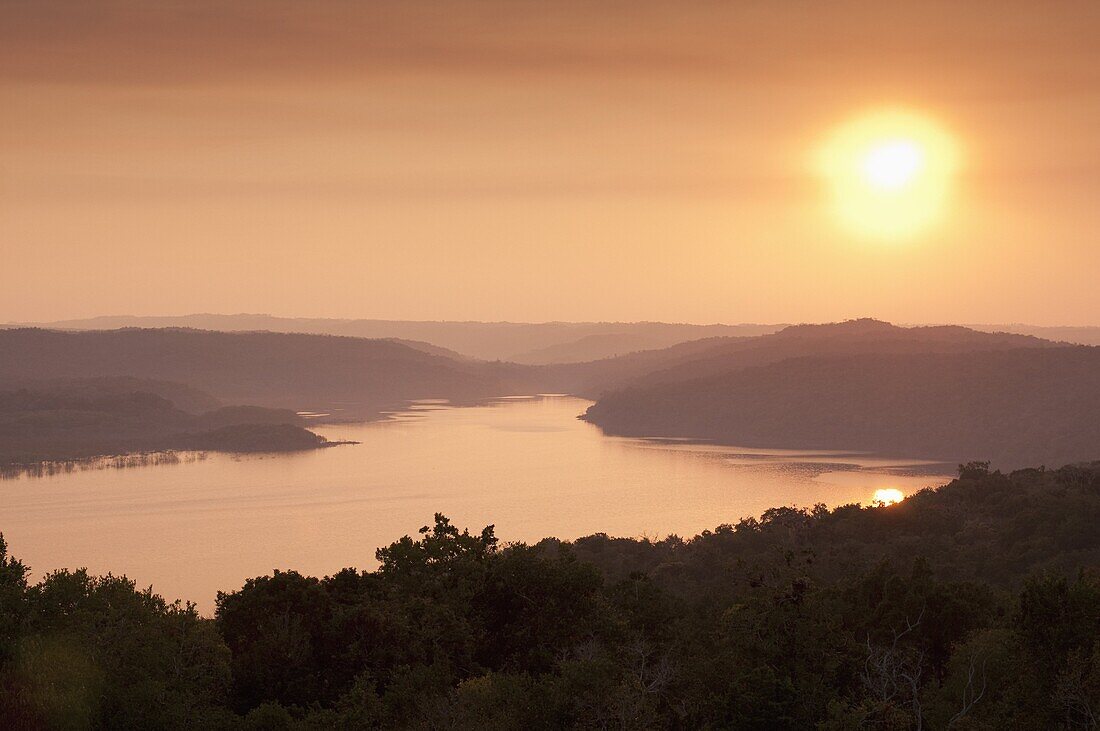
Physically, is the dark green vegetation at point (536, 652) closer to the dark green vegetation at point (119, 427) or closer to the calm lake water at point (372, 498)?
the calm lake water at point (372, 498)

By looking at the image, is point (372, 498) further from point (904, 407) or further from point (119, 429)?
point (904, 407)

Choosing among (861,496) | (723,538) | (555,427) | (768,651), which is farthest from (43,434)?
(768,651)

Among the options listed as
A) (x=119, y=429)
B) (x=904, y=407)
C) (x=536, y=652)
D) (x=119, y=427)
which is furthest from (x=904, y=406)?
(x=536, y=652)

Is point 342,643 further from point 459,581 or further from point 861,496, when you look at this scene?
point 861,496

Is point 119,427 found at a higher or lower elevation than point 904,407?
lower

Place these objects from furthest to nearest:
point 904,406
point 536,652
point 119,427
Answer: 1. point 904,406
2. point 119,427
3. point 536,652

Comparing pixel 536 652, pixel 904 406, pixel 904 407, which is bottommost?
pixel 536 652

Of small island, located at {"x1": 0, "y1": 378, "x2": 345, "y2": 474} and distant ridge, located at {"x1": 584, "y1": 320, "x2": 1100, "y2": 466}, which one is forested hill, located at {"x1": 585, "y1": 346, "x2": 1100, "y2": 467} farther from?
small island, located at {"x1": 0, "y1": 378, "x2": 345, "y2": 474}
